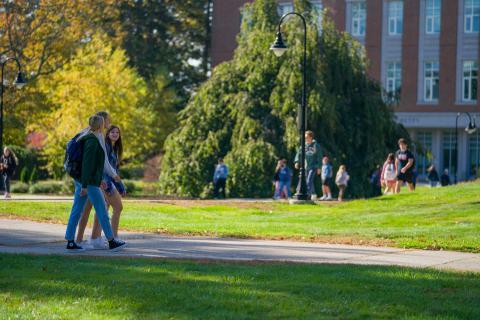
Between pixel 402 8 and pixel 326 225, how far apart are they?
→ 42944 mm

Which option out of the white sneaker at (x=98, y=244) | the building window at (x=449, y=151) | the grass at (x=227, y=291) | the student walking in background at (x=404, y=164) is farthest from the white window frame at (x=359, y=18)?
the grass at (x=227, y=291)

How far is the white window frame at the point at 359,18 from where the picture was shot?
59.0 meters

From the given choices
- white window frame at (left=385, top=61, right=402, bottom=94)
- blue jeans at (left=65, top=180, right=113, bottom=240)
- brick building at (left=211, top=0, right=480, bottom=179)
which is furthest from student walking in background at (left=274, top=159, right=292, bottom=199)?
white window frame at (left=385, top=61, right=402, bottom=94)

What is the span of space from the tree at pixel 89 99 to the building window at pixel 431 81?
19.5m

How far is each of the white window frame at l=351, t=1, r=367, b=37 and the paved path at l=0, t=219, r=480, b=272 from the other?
4578 cm

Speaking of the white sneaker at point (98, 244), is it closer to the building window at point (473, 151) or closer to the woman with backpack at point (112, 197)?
the woman with backpack at point (112, 197)

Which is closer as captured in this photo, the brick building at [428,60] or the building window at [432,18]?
the brick building at [428,60]

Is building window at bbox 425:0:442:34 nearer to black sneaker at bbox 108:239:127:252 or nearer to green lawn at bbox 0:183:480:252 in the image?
green lawn at bbox 0:183:480:252

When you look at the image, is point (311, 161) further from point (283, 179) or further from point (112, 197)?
point (112, 197)

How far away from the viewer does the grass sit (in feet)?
25.0

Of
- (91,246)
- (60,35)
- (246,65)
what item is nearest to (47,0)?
(60,35)

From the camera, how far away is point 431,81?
58.1 m

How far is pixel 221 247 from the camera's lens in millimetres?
13109

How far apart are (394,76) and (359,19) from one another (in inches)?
160
